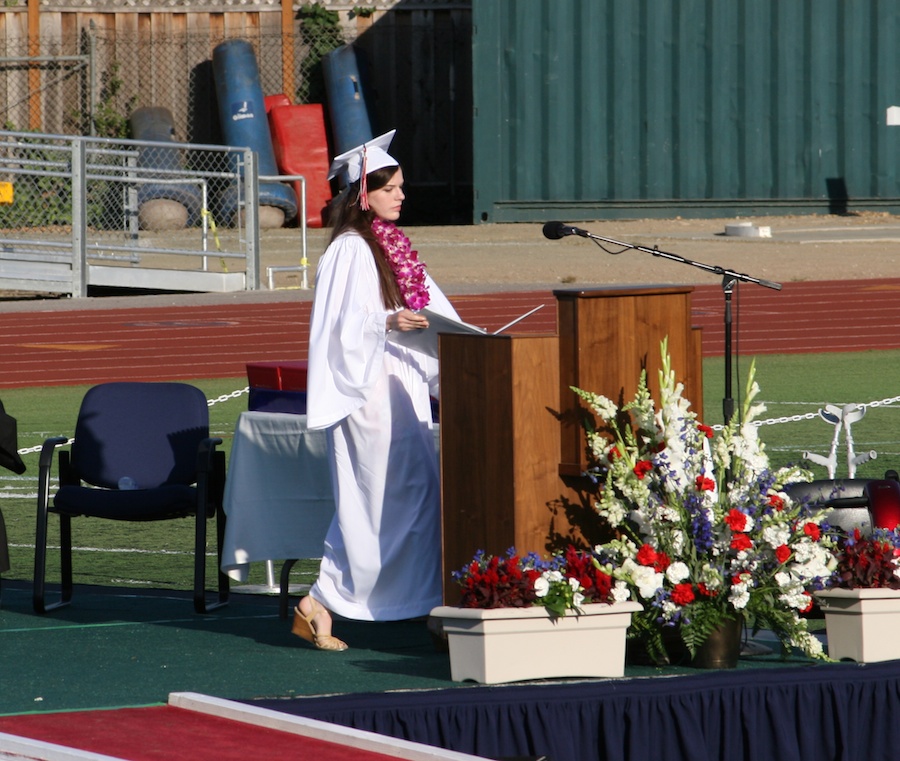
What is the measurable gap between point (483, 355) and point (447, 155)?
22510mm

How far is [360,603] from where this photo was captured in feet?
17.4

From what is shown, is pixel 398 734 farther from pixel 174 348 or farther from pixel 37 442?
pixel 174 348

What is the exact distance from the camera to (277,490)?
6125 mm

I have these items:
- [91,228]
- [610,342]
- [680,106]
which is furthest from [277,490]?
[680,106]

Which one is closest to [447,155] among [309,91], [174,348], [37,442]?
[309,91]

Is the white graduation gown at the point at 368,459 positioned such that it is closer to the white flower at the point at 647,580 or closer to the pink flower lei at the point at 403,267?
the pink flower lei at the point at 403,267

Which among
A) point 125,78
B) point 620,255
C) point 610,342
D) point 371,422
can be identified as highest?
point 125,78

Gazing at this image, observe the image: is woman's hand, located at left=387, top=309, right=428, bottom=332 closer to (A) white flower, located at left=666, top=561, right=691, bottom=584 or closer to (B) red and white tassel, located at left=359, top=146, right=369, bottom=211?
(B) red and white tassel, located at left=359, top=146, right=369, bottom=211

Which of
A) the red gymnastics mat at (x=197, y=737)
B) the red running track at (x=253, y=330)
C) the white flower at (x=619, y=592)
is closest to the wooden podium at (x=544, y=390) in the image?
the white flower at (x=619, y=592)

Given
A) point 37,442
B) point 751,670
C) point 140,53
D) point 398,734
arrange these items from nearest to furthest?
point 398,734 < point 751,670 < point 37,442 < point 140,53

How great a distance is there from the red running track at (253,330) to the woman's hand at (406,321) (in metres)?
9.19

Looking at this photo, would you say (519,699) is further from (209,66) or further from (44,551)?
(209,66)

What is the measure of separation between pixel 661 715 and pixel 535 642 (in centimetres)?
41

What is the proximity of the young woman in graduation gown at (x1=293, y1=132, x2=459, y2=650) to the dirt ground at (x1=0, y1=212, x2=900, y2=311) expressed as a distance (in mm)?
11788
